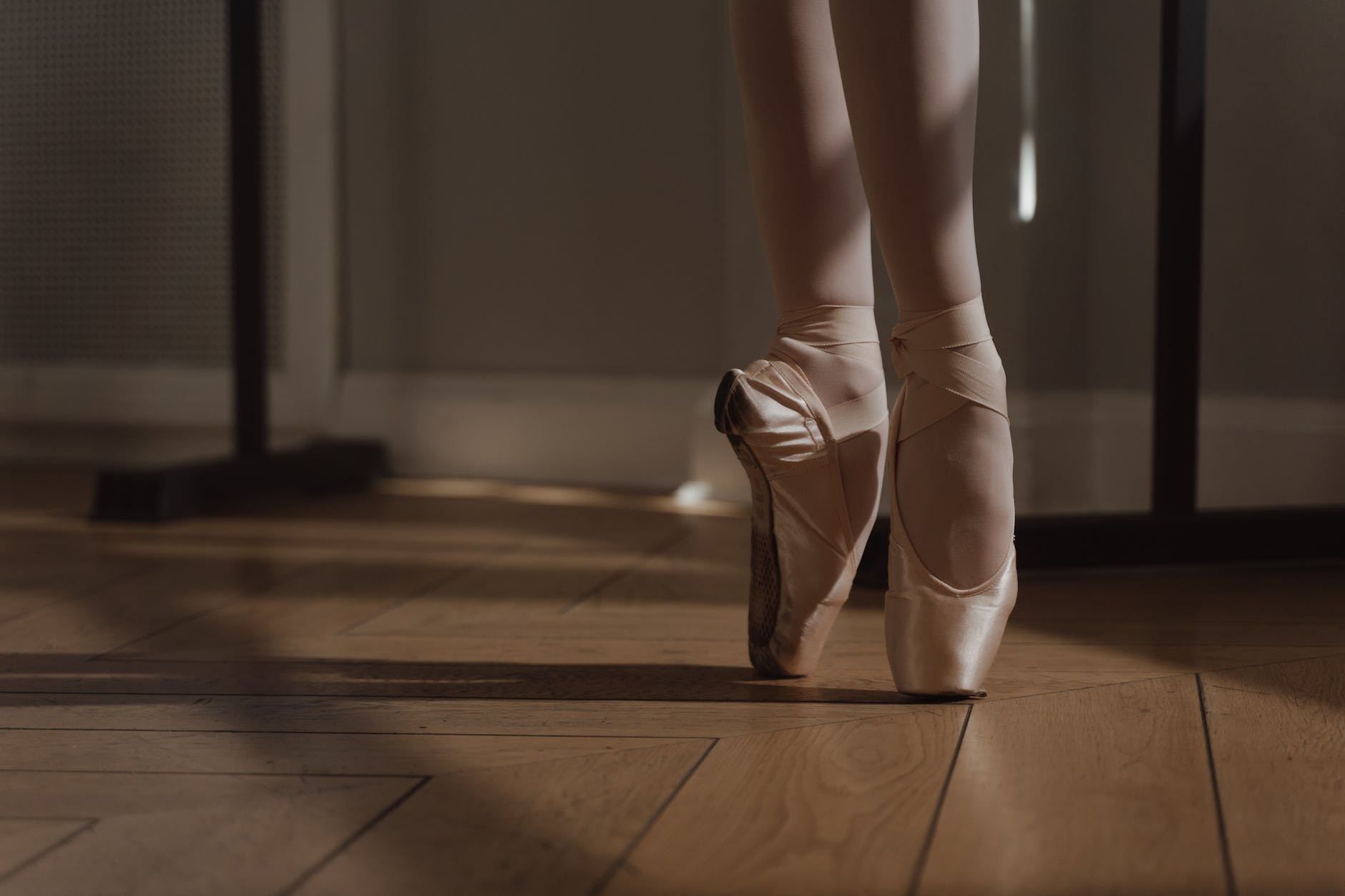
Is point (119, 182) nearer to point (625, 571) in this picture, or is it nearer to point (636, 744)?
point (625, 571)

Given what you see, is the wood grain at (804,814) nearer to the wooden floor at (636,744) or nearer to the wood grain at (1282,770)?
the wooden floor at (636,744)

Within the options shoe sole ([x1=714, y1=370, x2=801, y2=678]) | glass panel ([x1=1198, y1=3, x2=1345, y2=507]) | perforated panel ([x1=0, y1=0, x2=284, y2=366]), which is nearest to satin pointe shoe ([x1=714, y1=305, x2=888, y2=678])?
shoe sole ([x1=714, y1=370, x2=801, y2=678])

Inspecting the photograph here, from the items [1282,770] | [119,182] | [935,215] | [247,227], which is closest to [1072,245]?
[935,215]

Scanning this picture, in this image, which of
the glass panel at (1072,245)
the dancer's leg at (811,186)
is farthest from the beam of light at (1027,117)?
the dancer's leg at (811,186)

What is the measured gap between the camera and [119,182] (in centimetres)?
178

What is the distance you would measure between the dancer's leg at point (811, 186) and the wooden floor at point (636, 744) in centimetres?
16

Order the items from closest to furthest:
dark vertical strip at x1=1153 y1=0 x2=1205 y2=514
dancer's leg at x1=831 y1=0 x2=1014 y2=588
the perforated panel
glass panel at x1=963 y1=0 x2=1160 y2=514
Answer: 1. dancer's leg at x1=831 y1=0 x2=1014 y2=588
2. dark vertical strip at x1=1153 y1=0 x2=1205 y2=514
3. glass panel at x1=963 y1=0 x2=1160 y2=514
4. the perforated panel

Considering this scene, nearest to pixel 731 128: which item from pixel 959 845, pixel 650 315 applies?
pixel 650 315

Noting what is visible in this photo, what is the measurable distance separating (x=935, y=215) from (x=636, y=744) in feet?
0.92

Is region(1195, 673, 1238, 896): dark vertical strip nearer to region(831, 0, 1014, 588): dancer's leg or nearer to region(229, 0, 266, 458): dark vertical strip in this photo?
region(831, 0, 1014, 588): dancer's leg

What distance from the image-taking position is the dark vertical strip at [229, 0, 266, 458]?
146cm

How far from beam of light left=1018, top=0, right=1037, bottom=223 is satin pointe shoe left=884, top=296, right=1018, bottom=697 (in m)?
0.61

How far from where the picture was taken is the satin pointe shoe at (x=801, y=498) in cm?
67

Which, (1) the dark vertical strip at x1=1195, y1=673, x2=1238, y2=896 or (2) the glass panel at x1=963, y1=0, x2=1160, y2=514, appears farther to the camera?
(2) the glass panel at x1=963, y1=0, x2=1160, y2=514
